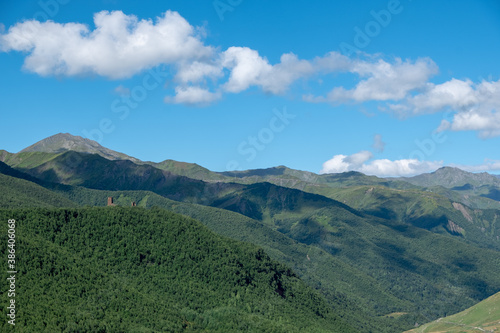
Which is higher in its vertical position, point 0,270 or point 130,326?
point 0,270

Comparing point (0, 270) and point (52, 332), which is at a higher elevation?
point (0, 270)

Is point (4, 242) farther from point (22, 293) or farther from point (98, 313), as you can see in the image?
point (98, 313)

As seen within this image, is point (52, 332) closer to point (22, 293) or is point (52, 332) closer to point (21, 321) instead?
point (21, 321)

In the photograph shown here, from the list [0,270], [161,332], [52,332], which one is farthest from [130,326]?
[0,270]

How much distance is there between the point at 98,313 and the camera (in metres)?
196

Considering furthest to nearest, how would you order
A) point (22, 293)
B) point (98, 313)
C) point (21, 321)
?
point (98, 313) → point (22, 293) → point (21, 321)

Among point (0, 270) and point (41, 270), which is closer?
point (0, 270)

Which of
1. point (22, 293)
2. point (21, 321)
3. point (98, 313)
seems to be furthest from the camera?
point (98, 313)

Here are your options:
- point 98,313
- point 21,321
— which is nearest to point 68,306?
point 98,313

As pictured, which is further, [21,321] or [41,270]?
[41,270]

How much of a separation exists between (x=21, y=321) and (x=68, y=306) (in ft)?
77.0

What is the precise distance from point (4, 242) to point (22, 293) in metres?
26.3

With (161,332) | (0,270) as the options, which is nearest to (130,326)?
(161,332)

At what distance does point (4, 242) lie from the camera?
656 feet
